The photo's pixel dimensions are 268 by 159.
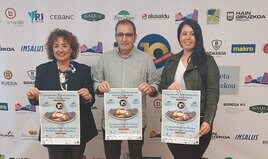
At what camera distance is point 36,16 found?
2.46 meters

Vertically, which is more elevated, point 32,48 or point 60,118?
point 32,48

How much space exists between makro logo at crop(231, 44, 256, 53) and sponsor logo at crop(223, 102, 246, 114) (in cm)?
49

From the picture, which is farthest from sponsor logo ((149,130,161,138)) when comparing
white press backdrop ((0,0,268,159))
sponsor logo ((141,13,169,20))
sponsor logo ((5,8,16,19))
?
sponsor logo ((5,8,16,19))

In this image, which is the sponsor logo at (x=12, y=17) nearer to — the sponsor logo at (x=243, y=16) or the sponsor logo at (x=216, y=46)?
the sponsor logo at (x=216, y=46)

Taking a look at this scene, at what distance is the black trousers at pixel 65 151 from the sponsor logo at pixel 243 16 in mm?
1656

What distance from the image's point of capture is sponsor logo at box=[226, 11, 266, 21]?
2.35 metres

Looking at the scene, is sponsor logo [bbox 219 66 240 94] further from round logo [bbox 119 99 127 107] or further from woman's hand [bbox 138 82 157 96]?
round logo [bbox 119 99 127 107]

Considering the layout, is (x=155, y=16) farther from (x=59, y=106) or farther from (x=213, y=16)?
(x=59, y=106)

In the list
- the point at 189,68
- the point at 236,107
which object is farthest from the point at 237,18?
the point at 189,68

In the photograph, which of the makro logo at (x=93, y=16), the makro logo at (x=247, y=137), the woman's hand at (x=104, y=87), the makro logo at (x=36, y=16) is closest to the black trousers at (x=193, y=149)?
the woman's hand at (x=104, y=87)

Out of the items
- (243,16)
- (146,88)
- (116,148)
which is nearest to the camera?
(146,88)

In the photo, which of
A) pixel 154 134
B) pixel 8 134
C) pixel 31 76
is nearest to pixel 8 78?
pixel 31 76

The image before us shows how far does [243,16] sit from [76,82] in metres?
1.57

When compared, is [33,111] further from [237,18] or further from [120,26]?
[237,18]
